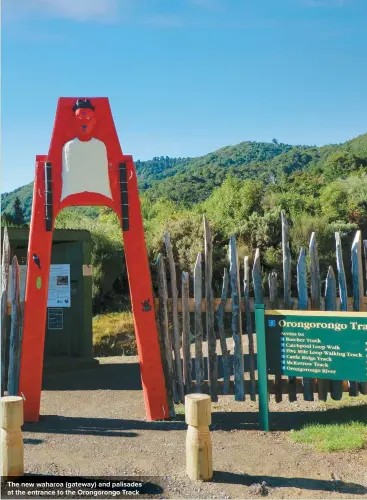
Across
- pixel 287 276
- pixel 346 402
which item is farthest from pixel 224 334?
pixel 346 402

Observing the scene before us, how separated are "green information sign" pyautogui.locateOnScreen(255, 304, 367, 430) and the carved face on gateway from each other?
2871 millimetres

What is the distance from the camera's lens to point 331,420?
19.5 ft

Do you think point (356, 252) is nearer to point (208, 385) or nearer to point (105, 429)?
point (208, 385)

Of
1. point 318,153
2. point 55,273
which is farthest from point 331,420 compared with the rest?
point 318,153

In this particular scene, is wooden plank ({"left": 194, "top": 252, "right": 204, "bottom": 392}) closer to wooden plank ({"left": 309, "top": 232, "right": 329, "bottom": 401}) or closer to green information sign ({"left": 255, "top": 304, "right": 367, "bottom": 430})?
green information sign ({"left": 255, "top": 304, "right": 367, "bottom": 430})

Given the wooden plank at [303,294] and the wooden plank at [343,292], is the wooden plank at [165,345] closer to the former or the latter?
the wooden plank at [303,294]

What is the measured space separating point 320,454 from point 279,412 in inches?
61.4

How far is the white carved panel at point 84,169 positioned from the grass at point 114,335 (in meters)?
7.26

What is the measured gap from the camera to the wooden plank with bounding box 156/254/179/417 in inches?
251

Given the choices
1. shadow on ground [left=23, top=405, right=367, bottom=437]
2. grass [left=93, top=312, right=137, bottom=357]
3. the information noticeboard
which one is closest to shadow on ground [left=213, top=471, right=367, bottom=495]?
shadow on ground [left=23, top=405, right=367, bottom=437]

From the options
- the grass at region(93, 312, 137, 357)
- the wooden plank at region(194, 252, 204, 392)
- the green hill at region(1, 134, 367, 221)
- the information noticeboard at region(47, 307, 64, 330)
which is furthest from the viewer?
the green hill at region(1, 134, 367, 221)

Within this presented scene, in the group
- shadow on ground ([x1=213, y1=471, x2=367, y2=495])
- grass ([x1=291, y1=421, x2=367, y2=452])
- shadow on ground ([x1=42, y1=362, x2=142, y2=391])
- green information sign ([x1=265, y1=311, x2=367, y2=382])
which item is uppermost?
green information sign ([x1=265, y1=311, x2=367, y2=382])

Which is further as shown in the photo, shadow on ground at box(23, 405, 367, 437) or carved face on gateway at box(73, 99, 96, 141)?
Result: carved face on gateway at box(73, 99, 96, 141)

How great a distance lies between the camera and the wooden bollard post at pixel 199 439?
4297 mm
